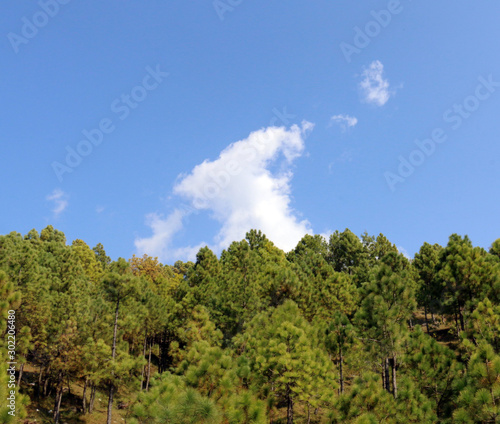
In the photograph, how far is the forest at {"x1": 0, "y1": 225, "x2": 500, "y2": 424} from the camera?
9328 millimetres

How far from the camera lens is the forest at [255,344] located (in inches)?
367

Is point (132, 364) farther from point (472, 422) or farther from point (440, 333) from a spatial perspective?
point (440, 333)

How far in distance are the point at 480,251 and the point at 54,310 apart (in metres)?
27.6

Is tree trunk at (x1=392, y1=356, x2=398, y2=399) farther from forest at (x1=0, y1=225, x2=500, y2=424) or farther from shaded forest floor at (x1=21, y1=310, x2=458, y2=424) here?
shaded forest floor at (x1=21, y1=310, x2=458, y2=424)

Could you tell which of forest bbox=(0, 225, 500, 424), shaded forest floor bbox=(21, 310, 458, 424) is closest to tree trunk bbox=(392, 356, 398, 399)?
forest bbox=(0, 225, 500, 424)

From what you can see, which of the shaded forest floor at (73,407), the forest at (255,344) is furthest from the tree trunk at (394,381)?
the shaded forest floor at (73,407)

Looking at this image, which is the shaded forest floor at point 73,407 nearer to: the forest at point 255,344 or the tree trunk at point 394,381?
the forest at point 255,344

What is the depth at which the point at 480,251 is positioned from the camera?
2125cm

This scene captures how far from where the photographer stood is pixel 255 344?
54.0 ft

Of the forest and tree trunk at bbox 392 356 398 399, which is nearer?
the forest

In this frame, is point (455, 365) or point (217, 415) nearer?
point (217, 415)

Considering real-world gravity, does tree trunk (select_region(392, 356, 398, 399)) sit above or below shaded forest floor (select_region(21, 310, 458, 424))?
above

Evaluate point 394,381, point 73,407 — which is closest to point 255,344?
point 394,381

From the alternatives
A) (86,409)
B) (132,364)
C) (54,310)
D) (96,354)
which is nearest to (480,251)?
(132,364)
